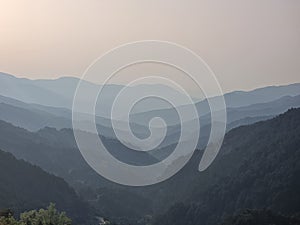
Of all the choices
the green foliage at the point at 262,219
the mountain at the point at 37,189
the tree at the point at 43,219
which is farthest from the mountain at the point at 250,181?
the tree at the point at 43,219

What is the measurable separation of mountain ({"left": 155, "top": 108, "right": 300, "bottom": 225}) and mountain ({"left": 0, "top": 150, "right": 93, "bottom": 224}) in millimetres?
18337

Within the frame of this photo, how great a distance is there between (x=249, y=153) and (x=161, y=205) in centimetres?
2831

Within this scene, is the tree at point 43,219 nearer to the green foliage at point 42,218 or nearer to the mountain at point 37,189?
the green foliage at point 42,218

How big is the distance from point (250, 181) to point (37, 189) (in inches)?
1837

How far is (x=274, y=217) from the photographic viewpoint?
69.9 m

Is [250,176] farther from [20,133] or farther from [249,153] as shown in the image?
[20,133]

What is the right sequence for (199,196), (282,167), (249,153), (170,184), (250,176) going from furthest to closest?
(170,184) < (249,153) < (199,196) < (250,176) < (282,167)

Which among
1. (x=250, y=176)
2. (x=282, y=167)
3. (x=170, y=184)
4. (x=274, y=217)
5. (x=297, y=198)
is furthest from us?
(x=170, y=184)

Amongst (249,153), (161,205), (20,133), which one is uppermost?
(20,133)

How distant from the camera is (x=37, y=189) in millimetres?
103938

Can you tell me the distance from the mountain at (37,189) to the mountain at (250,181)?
18.3m

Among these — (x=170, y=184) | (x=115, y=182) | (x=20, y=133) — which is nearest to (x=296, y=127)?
(x=170, y=184)

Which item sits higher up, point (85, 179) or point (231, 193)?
point (85, 179)

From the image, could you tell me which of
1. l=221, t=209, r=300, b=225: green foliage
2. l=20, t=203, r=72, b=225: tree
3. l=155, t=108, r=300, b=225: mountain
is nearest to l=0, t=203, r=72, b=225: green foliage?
l=20, t=203, r=72, b=225: tree
